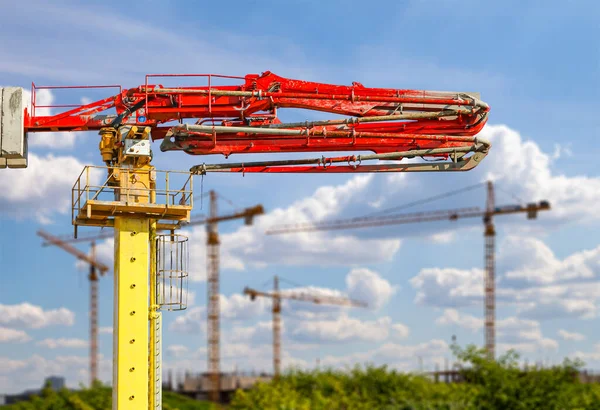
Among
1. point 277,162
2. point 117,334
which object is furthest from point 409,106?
point 117,334

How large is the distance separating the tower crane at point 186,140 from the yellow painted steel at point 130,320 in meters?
0.03

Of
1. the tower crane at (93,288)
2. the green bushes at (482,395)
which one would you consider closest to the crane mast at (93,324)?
the tower crane at (93,288)

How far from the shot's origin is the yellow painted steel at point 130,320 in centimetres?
2266

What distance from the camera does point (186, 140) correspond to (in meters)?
25.4

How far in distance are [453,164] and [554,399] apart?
3519 centimetres

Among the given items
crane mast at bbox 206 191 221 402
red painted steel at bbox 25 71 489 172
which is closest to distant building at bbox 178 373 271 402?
crane mast at bbox 206 191 221 402

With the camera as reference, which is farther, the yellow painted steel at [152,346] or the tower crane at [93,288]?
the tower crane at [93,288]

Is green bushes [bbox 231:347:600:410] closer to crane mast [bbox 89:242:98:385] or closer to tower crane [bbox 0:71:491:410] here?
tower crane [bbox 0:71:491:410]

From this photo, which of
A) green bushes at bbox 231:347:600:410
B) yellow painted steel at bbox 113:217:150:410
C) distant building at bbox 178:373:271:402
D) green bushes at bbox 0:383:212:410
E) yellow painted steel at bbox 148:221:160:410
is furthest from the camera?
distant building at bbox 178:373:271:402

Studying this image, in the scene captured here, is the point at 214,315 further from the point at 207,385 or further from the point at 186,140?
the point at 186,140

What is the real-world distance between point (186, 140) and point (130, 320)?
18.1ft

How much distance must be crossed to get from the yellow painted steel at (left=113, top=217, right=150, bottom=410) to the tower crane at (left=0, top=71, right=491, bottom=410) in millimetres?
26

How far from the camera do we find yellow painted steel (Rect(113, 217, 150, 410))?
22.7 meters

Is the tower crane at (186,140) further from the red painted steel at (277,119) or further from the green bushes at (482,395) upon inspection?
the green bushes at (482,395)
